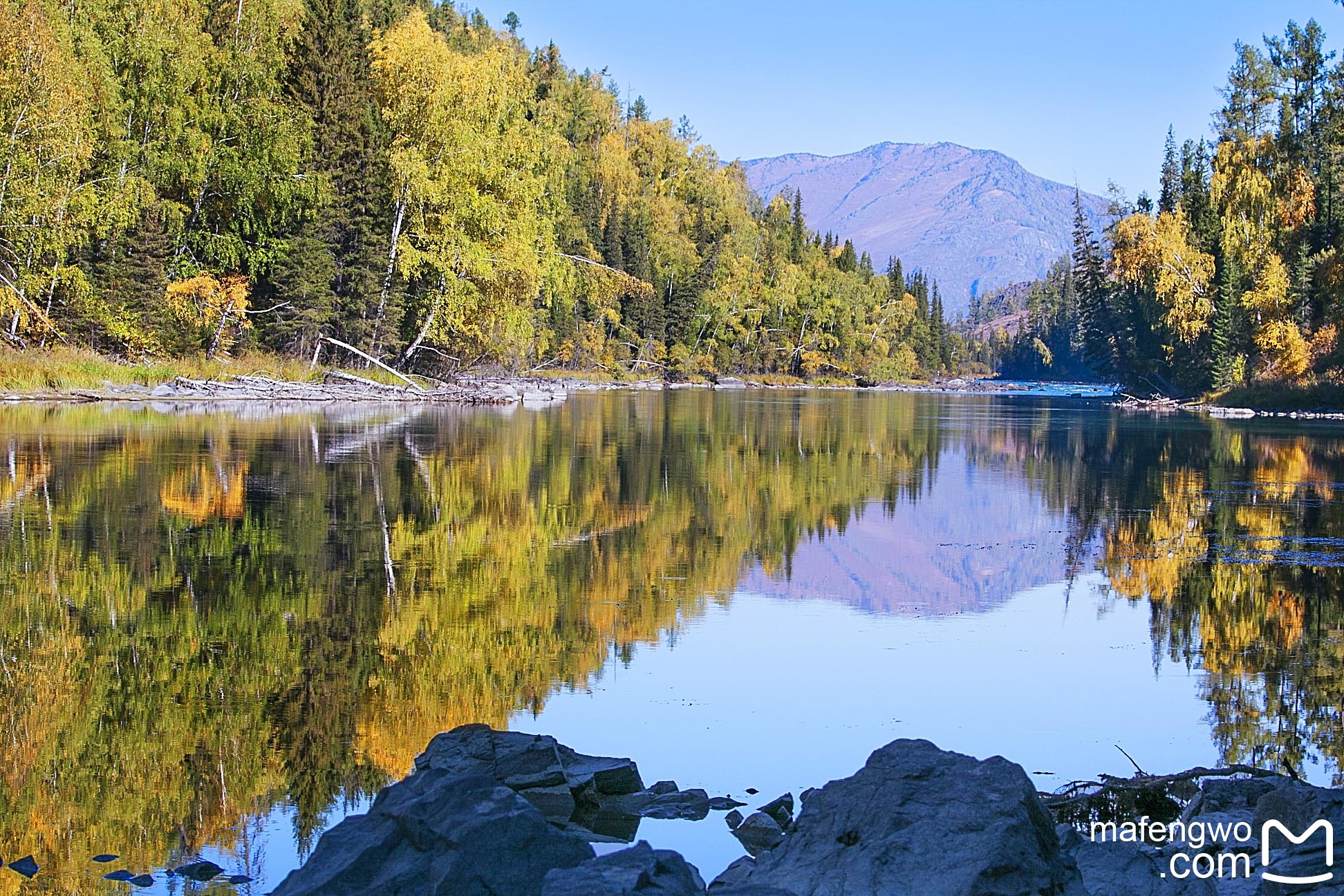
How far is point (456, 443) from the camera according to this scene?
2811cm

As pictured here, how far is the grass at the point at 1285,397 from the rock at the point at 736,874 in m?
55.9

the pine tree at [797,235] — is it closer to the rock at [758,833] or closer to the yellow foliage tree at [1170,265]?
the yellow foliage tree at [1170,265]

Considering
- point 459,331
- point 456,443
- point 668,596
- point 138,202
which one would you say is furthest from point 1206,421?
point 668,596

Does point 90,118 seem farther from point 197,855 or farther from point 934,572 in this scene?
point 197,855

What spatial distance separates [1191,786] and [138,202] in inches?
1703

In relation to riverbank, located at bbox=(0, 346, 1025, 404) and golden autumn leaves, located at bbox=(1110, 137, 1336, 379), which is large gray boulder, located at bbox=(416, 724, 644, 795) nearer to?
riverbank, located at bbox=(0, 346, 1025, 404)

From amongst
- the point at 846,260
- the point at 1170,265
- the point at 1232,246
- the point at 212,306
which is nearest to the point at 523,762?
the point at 212,306

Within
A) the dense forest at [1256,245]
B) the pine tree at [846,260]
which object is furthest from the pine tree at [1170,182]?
the pine tree at [846,260]

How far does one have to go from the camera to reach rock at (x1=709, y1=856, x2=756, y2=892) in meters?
5.19

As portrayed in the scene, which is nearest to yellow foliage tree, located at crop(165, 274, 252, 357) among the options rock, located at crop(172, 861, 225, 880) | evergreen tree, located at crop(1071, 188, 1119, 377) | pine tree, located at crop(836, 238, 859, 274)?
rock, located at crop(172, 861, 225, 880)

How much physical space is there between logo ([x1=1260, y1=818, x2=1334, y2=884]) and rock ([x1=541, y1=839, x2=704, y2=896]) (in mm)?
2318

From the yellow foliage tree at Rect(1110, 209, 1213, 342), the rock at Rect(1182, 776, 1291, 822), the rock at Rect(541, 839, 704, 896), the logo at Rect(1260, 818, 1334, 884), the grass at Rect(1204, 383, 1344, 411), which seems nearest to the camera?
the rock at Rect(541, 839, 704, 896)

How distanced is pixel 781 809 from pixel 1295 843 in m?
2.26

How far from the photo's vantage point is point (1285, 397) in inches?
2276
